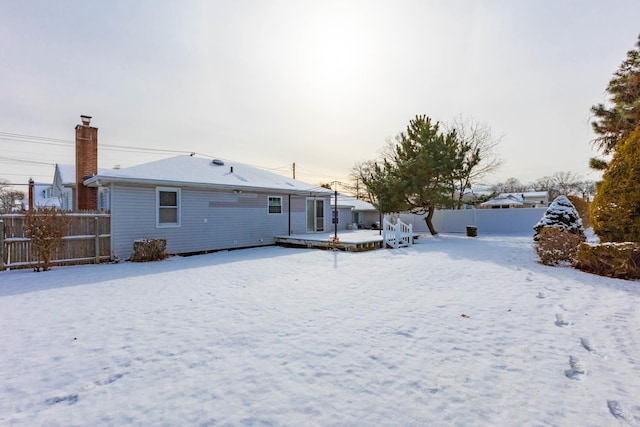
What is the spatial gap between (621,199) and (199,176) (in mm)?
13008

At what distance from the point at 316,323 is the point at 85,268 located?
807 cm

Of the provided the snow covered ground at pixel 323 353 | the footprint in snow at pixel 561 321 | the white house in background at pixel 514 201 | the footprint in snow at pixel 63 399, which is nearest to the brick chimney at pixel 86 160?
the snow covered ground at pixel 323 353

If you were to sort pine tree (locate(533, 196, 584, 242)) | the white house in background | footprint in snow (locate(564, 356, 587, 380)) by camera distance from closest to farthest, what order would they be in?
footprint in snow (locate(564, 356, 587, 380)) → pine tree (locate(533, 196, 584, 242)) → the white house in background

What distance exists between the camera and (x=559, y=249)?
28.3 ft

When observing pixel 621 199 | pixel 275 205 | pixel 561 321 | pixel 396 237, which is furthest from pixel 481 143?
pixel 561 321

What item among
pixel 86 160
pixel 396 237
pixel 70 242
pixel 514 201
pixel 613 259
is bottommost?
pixel 613 259

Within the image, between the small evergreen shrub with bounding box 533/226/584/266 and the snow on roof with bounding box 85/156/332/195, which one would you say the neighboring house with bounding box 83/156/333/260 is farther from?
the small evergreen shrub with bounding box 533/226/584/266

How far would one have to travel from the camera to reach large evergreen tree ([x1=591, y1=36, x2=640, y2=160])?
9.59 m

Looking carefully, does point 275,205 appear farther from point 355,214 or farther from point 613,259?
point 355,214

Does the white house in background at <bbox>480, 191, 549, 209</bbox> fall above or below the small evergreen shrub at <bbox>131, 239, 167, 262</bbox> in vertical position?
above

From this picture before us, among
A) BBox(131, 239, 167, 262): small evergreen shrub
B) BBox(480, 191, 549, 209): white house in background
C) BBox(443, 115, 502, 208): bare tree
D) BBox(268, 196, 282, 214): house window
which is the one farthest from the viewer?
BBox(480, 191, 549, 209): white house in background

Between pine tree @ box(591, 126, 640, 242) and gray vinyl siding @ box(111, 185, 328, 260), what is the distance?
1134 centimetres

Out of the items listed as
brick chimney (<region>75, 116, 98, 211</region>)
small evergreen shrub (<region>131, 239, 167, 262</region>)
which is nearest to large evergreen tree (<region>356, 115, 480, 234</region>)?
small evergreen shrub (<region>131, 239, 167, 262</region>)

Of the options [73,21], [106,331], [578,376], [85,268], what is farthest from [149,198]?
[578,376]
